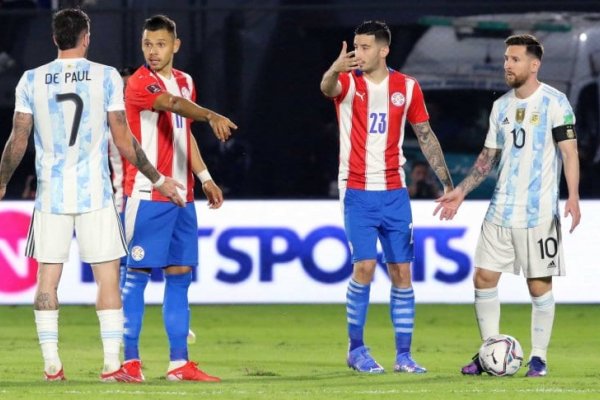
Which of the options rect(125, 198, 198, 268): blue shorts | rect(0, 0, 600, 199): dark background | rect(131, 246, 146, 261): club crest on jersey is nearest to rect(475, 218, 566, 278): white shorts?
rect(125, 198, 198, 268): blue shorts

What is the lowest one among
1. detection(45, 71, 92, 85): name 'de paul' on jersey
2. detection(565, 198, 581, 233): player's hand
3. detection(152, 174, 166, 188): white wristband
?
detection(565, 198, 581, 233): player's hand

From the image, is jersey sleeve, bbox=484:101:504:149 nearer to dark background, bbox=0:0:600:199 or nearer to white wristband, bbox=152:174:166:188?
white wristband, bbox=152:174:166:188

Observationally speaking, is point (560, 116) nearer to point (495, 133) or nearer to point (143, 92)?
point (495, 133)

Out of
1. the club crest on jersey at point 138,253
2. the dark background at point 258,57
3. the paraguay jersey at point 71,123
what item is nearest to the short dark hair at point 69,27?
the paraguay jersey at point 71,123

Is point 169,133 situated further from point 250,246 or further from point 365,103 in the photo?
point 250,246

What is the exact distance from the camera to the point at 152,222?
9094mm

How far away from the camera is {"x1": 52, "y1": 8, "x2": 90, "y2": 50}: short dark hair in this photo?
336 inches

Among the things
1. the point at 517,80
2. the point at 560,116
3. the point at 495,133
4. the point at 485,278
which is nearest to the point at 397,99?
the point at 495,133

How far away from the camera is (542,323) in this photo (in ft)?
31.2

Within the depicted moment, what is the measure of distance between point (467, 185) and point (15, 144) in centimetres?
245

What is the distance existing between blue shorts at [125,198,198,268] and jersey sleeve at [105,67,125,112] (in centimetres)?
71

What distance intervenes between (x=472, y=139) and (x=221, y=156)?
2169 millimetres

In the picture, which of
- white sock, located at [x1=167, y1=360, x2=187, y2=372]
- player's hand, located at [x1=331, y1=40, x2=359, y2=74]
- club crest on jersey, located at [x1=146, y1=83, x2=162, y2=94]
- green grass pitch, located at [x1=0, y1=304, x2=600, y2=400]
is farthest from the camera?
player's hand, located at [x1=331, y1=40, x2=359, y2=74]

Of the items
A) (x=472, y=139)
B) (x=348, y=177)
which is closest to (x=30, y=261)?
(x=472, y=139)
